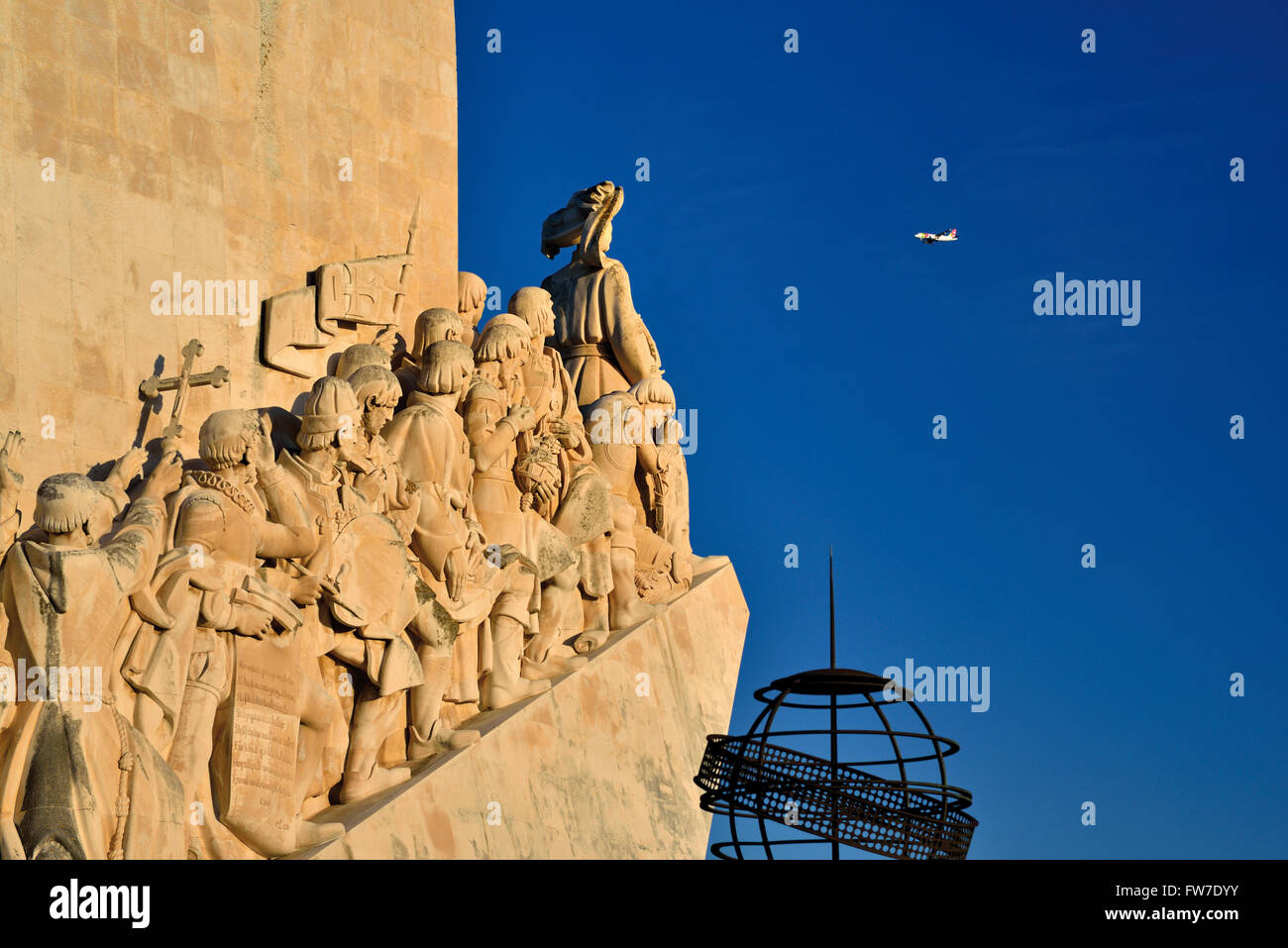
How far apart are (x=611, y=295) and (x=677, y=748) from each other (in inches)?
136

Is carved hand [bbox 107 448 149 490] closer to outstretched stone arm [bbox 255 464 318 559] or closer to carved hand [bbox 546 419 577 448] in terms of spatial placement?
outstretched stone arm [bbox 255 464 318 559]

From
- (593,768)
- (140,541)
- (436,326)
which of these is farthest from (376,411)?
(593,768)

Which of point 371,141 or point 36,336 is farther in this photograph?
point 371,141

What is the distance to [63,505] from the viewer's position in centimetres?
939

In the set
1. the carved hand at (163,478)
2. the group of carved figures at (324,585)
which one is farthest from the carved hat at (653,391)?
the carved hand at (163,478)

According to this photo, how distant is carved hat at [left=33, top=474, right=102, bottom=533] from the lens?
9391 mm

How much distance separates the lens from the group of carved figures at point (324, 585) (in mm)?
9367

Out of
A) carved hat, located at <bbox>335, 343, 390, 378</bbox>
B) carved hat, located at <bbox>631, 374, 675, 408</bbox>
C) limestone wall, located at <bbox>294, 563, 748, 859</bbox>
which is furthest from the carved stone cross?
carved hat, located at <bbox>631, 374, 675, 408</bbox>

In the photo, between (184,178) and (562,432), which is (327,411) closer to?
(184,178)

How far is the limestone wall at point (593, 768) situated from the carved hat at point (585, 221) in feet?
8.69

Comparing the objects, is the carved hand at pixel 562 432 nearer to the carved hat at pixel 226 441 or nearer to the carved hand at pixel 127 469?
the carved hat at pixel 226 441

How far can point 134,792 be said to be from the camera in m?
9.44
